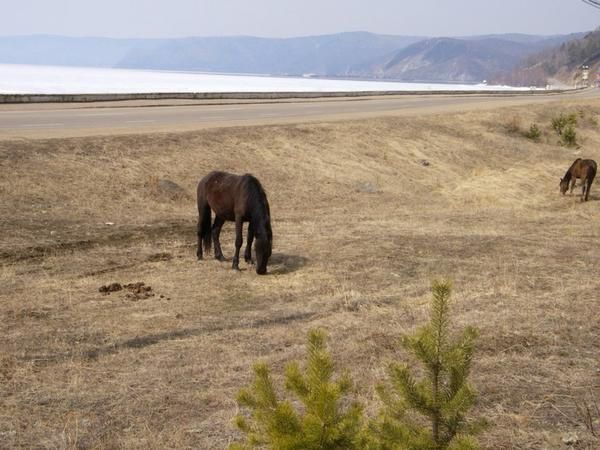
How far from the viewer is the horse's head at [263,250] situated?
1220 centimetres

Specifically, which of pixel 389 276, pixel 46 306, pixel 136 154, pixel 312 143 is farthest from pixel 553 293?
pixel 312 143

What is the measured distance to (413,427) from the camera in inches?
174

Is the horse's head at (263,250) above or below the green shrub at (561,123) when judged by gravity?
above

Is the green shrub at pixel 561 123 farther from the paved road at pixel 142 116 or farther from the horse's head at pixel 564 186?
the horse's head at pixel 564 186

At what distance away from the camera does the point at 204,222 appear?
13727mm

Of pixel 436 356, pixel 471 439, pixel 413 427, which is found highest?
pixel 436 356

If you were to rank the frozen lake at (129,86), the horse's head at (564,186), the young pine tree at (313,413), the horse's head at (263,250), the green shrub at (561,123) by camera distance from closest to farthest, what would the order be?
the young pine tree at (313,413) < the horse's head at (263,250) < the horse's head at (564,186) < the green shrub at (561,123) < the frozen lake at (129,86)

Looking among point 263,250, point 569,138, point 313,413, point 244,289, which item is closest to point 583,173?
point 263,250

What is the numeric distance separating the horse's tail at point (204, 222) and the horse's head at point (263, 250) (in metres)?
1.82

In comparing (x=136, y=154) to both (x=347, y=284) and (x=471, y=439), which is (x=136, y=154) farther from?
(x=471, y=439)

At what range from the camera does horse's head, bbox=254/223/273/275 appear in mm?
12203

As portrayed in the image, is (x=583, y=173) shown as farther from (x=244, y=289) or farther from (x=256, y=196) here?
(x=244, y=289)

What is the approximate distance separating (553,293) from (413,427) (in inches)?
279

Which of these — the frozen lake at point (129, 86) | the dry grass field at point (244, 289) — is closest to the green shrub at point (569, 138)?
the dry grass field at point (244, 289)
